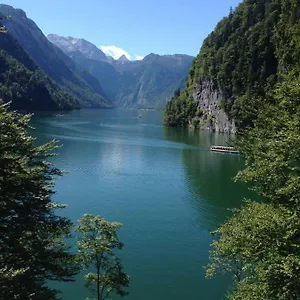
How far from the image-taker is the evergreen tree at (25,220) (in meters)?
14.2

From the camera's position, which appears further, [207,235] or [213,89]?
[213,89]

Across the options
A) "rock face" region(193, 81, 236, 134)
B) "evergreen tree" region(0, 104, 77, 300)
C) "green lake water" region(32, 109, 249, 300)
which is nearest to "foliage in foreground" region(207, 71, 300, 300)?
"evergreen tree" region(0, 104, 77, 300)

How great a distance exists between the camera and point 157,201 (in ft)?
175

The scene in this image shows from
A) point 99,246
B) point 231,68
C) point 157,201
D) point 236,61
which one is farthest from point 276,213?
point 236,61

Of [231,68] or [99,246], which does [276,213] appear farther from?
[231,68]

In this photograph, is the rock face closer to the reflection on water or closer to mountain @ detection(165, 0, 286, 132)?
mountain @ detection(165, 0, 286, 132)

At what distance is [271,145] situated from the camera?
53.3ft

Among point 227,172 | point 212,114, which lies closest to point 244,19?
point 212,114

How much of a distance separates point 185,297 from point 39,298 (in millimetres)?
16099

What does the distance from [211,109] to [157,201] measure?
107931mm

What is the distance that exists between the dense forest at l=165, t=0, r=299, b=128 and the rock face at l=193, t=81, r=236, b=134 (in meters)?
0.66

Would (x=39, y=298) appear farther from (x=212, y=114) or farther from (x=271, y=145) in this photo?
(x=212, y=114)

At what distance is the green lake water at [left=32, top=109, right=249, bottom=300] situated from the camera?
97.8 ft

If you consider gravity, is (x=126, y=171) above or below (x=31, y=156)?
below
